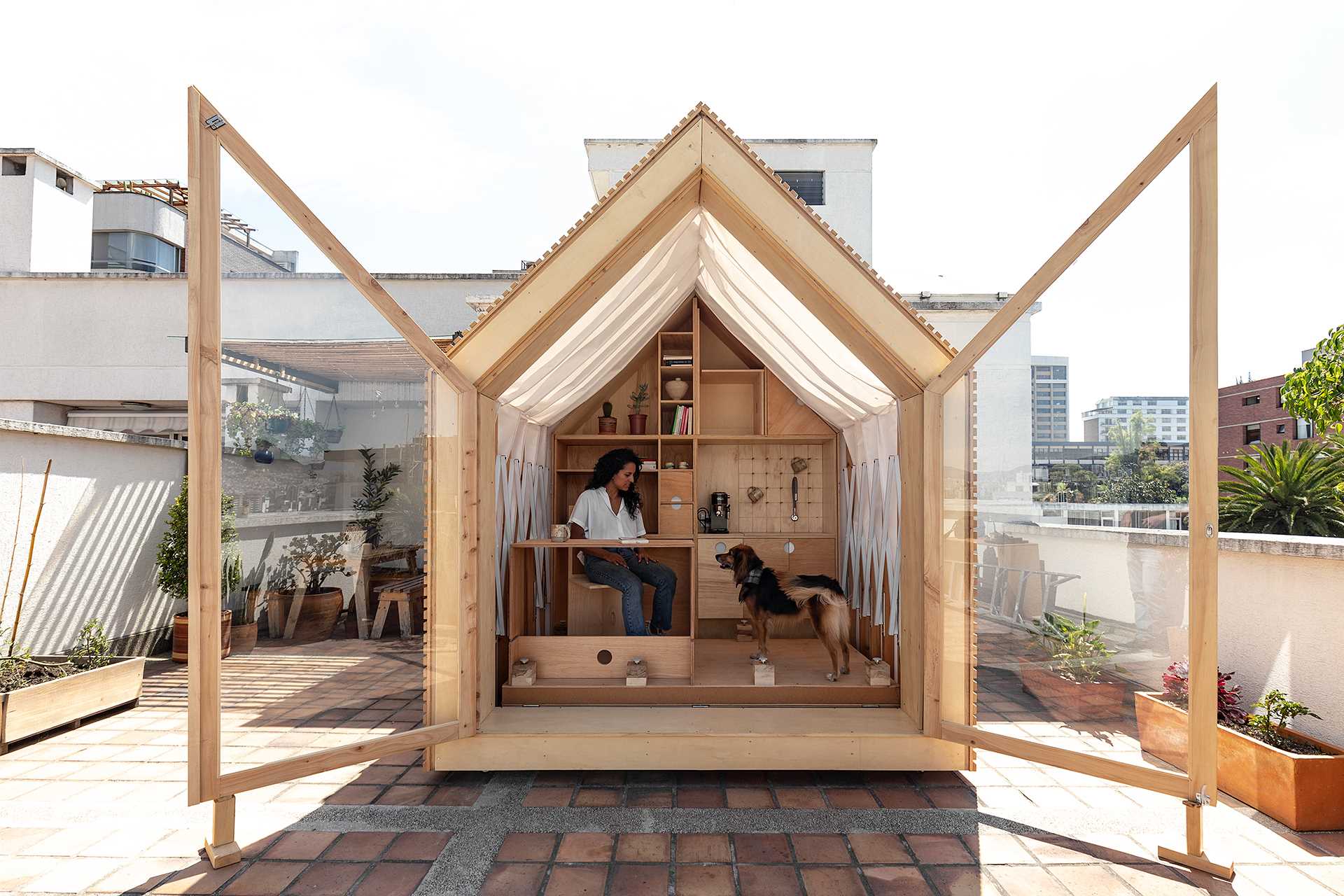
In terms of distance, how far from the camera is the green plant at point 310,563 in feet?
9.53

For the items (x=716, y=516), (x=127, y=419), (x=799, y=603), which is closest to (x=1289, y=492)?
(x=799, y=603)

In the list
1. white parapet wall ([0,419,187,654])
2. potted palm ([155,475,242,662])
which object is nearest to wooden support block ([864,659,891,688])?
potted palm ([155,475,242,662])

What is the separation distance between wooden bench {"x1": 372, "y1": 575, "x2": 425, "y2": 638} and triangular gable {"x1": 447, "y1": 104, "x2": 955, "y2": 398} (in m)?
1.06

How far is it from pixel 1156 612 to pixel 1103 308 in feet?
4.35

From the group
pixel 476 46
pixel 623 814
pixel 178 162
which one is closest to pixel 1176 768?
pixel 623 814

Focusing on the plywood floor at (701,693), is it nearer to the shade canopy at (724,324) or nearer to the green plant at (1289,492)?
the shade canopy at (724,324)

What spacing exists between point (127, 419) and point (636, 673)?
33.8 feet

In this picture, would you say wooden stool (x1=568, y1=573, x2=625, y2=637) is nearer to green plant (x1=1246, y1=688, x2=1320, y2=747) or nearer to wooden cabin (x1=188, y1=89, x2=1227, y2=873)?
wooden cabin (x1=188, y1=89, x2=1227, y2=873)

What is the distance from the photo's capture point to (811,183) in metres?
14.2

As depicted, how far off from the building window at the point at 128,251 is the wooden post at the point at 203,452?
17308 mm

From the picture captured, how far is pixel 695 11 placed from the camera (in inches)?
145

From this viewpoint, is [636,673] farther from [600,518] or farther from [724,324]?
[724,324]

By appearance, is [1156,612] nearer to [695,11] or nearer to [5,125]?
[695,11]

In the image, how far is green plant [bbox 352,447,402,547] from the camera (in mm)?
3104
